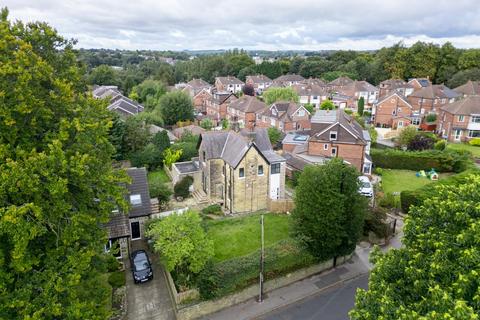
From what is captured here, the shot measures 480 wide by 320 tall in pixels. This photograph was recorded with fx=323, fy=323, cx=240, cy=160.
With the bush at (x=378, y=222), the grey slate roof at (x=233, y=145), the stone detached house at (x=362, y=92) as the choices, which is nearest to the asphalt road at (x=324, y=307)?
the bush at (x=378, y=222)

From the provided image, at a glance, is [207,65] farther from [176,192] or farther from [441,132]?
[176,192]

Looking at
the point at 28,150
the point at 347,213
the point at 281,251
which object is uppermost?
the point at 28,150

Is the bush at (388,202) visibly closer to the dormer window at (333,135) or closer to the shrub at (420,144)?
the dormer window at (333,135)

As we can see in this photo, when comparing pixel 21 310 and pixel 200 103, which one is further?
pixel 200 103

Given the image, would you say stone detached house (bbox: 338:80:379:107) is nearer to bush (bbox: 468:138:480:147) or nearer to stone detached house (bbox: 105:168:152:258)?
bush (bbox: 468:138:480:147)

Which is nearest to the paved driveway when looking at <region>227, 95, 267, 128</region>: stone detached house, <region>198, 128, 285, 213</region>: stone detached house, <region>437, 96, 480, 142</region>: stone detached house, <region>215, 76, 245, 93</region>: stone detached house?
<region>198, 128, 285, 213</region>: stone detached house

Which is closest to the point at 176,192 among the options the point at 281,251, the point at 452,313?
the point at 281,251

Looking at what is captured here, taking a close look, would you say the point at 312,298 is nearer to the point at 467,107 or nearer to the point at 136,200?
the point at 136,200

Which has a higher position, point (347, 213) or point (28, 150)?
point (28, 150)
